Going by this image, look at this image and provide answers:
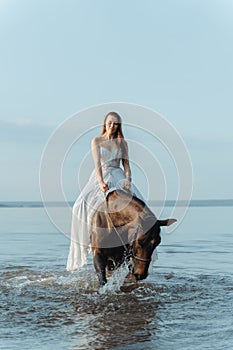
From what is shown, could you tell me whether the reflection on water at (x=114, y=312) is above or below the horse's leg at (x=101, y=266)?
below

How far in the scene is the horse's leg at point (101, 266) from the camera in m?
8.63

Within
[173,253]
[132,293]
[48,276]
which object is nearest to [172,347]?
[132,293]

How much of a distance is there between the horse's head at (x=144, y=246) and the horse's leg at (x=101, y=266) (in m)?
0.86

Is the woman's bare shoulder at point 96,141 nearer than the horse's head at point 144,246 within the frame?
No

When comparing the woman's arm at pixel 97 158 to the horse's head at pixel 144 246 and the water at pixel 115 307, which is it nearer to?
the horse's head at pixel 144 246

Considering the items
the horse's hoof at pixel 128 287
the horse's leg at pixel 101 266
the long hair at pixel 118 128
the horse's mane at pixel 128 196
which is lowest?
the horse's hoof at pixel 128 287

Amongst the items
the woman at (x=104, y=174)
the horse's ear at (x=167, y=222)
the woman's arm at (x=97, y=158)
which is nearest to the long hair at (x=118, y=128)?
the woman at (x=104, y=174)

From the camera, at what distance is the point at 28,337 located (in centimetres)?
610

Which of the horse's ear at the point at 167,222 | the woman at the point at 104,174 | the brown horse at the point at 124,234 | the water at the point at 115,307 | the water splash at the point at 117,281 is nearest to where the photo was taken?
the water at the point at 115,307

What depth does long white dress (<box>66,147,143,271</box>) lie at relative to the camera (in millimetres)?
8773

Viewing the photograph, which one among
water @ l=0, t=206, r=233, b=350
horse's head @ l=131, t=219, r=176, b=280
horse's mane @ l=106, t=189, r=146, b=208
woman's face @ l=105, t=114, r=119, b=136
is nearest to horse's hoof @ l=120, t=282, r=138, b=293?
water @ l=0, t=206, r=233, b=350

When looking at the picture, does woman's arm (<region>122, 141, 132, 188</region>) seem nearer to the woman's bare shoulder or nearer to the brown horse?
the woman's bare shoulder

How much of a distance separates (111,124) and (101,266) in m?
1.94

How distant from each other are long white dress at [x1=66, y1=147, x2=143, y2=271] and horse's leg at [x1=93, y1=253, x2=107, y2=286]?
1.73 ft
